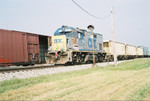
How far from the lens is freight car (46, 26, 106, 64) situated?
13680 mm

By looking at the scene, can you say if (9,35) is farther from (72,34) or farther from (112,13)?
(112,13)

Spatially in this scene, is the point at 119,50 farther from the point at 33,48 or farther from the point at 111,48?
the point at 33,48

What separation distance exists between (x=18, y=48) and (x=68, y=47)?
4299 mm

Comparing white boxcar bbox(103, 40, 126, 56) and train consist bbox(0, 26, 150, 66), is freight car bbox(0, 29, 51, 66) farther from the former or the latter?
white boxcar bbox(103, 40, 126, 56)

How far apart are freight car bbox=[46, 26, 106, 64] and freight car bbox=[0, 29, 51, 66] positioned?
1.55 meters

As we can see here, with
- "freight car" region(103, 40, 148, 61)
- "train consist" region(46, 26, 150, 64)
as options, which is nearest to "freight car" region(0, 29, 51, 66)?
"train consist" region(46, 26, 150, 64)

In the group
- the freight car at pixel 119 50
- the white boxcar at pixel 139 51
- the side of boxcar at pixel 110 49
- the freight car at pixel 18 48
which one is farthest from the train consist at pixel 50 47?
the white boxcar at pixel 139 51

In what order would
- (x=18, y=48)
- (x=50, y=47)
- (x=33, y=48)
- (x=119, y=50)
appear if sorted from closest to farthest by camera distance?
(x=18, y=48) → (x=33, y=48) → (x=50, y=47) → (x=119, y=50)

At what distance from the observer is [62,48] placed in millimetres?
13820

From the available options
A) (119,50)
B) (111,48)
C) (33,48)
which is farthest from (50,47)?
(119,50)

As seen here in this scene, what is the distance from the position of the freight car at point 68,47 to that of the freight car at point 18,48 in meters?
1.55

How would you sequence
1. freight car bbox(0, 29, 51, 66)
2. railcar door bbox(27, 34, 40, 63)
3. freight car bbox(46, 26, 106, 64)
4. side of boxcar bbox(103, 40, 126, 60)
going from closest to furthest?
Answer: freight car bbox(0, 29, 51, 66) < freight car bbox(46, 26, 106, 64) < railcar door bbox(27, 34, 40, 63) < side of boxcar bbox(103, 40, 126, 60)

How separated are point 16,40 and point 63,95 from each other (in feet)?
33.3

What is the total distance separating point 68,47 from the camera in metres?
14.1
